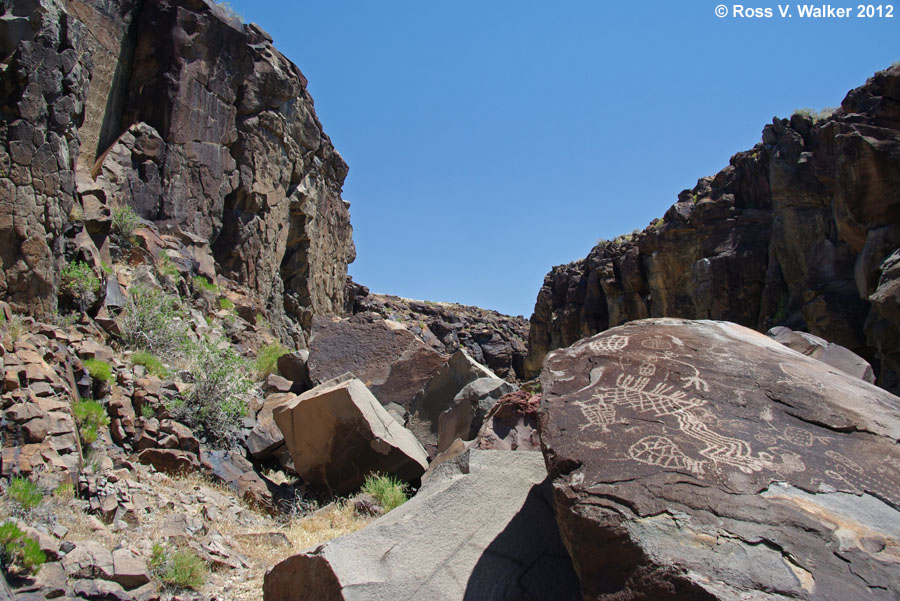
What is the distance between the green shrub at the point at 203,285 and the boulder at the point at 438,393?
748cm

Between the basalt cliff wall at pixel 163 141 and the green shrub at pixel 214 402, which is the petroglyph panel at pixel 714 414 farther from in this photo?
the basalt cliff wall at pixel 163 141

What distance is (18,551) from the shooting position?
3.65m

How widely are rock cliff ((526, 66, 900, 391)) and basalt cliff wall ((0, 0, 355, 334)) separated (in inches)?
588

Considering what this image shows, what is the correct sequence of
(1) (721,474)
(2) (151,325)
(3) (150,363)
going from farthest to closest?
(2) (151,325) < (3) (150,363) < (1) (721,474)

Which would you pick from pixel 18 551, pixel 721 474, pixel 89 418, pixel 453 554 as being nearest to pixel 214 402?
pixel 89 418

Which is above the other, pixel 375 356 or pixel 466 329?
pixel 466 329

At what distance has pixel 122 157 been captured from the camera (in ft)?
48.1

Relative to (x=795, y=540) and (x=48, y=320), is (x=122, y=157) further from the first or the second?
(x=795, y=540)

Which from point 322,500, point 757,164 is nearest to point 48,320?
point 322,500

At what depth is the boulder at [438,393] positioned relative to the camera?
775 centimetres

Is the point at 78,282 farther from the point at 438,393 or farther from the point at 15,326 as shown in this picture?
the point at 438,393

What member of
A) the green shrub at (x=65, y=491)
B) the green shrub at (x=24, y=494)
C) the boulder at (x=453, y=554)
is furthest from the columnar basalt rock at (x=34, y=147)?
the boulder at (x=453, y=554)

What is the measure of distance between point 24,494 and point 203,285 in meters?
9.83

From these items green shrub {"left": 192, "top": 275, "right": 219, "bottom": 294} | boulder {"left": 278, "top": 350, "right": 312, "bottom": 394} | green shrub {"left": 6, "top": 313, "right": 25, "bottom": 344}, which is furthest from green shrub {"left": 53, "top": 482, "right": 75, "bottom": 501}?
green shrub {"left": 192, "top": 275, "right": 219, "bottom": 294}
